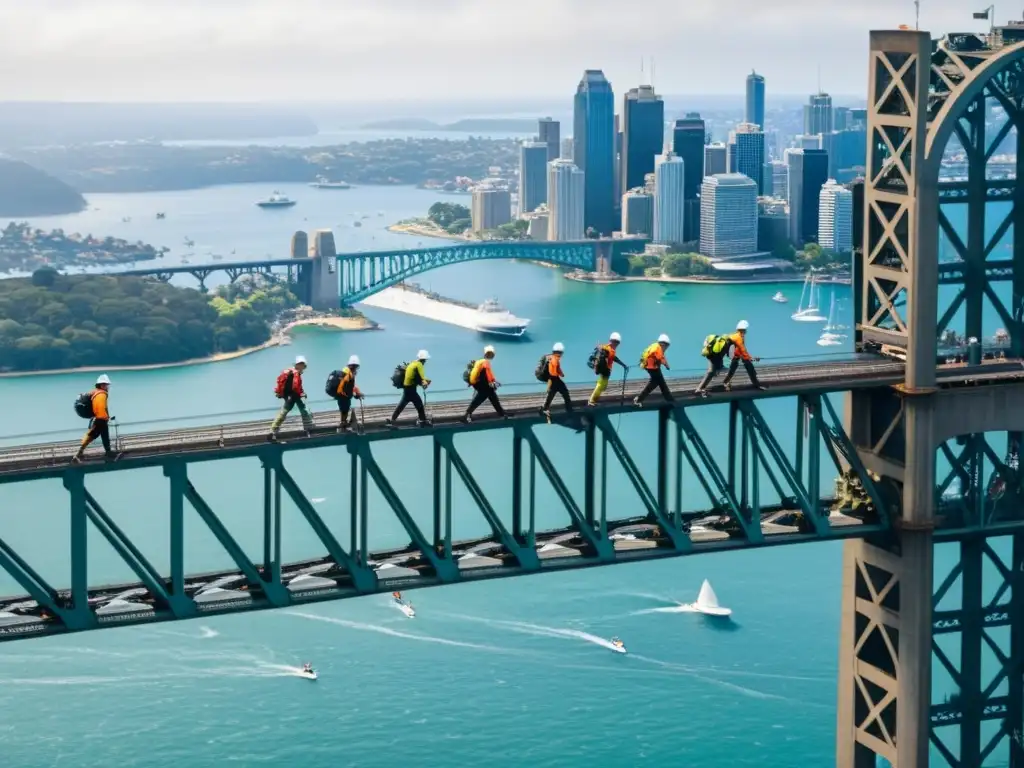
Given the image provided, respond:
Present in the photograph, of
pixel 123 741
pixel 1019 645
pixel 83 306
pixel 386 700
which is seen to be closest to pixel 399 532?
pixel 386 700

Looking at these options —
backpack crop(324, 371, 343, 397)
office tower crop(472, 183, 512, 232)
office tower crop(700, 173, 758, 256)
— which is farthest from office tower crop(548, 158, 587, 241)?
backpack crop(324, 371, 343, 397)

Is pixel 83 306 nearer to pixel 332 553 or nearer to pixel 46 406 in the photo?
pixel 46 406

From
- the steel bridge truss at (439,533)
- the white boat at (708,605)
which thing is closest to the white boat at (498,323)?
the white boat at (708,605)

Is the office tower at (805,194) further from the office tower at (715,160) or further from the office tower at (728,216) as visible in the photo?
the office tower at (715,160)

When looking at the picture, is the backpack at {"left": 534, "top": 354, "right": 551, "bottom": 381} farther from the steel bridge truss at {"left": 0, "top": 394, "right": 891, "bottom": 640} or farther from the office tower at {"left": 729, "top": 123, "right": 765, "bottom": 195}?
the office tower at {"left": 729, "top": 123, "right": 765, "bottom": 195}

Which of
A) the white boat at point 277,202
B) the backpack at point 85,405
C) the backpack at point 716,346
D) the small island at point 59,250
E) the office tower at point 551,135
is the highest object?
the office tower at point 551,135

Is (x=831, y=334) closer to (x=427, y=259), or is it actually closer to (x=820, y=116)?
(x=427, y=259)
